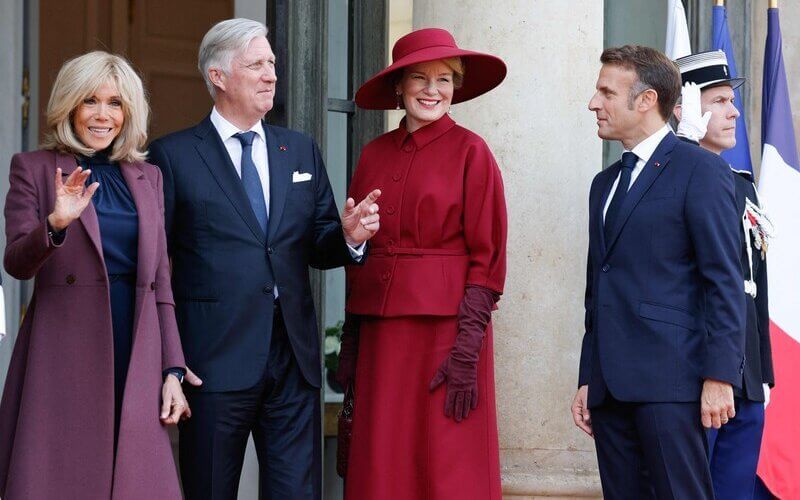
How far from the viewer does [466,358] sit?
4219 millimetres

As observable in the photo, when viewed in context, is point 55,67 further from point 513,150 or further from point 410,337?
point 410,337

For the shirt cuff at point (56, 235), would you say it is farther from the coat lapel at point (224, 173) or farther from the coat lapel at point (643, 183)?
the coat lapel at point (643, 183)

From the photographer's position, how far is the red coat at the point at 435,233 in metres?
4.31

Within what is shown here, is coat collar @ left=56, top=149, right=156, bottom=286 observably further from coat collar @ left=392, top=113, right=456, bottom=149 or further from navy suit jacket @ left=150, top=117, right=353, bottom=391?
coat collar @ left=392, top=113, right=456, bottom=149

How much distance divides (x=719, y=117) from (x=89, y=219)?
2292 mm

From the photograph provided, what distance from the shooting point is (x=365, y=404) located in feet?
14.4

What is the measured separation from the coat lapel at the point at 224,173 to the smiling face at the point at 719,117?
67.0 inches

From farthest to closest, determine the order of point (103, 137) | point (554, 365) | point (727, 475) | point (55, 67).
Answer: point (55, 67) → point (554, 365) → point (727, 475) → point (103, 137)

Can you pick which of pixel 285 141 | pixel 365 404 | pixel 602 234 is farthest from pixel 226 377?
pixel 602 234

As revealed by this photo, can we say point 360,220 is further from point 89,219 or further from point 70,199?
point 70,199

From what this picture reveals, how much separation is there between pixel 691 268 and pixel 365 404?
42.5 inches

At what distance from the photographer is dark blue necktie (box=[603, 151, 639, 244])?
4.19 m

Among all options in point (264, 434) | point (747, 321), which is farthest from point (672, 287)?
point (264, 434)

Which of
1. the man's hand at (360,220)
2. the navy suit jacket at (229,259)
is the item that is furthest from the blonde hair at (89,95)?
the man's hand at (360,220)
